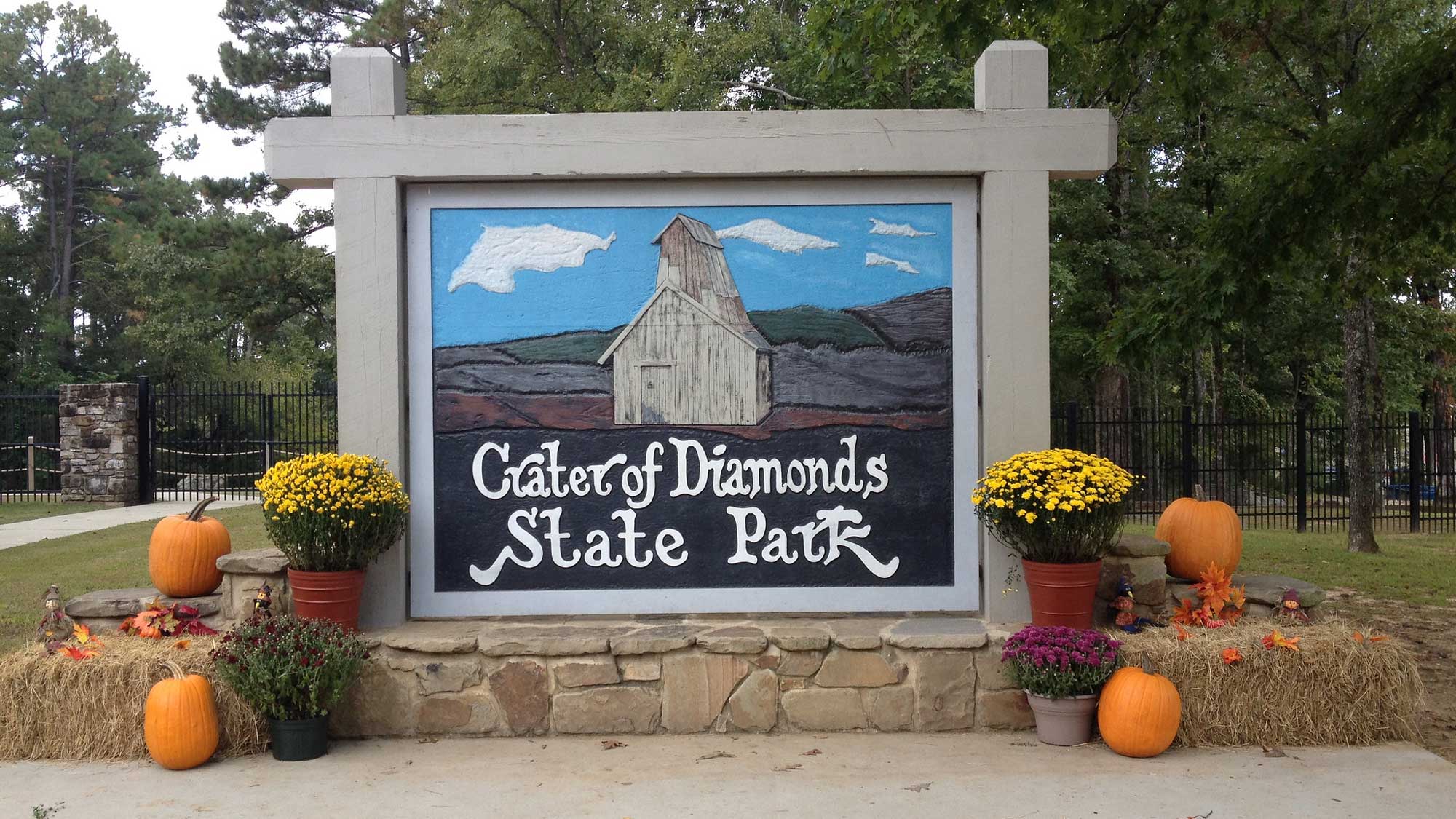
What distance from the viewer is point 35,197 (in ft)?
112

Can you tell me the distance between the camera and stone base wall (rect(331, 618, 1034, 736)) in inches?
199

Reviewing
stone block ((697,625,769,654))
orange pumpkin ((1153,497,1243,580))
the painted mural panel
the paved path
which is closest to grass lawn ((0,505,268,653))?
the paved path

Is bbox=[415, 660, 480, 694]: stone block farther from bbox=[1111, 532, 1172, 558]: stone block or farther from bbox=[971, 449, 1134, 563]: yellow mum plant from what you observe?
bbox=[1111, 532, 1172, 558]: stone block

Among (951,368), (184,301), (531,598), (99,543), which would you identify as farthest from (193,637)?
(184,301)

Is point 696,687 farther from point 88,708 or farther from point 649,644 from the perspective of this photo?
point 88,708

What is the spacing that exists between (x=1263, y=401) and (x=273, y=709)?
24.0m

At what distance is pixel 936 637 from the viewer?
5.08m

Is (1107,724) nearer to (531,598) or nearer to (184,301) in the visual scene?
(531,598)

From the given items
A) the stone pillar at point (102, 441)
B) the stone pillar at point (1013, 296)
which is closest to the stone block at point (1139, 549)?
the stone pillar at point (1013, 296)

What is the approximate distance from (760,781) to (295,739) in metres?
2.07

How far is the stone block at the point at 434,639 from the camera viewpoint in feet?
16.5

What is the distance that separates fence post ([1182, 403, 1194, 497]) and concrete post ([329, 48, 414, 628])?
34.6ft

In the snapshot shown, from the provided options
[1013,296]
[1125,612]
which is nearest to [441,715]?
[1125,612]

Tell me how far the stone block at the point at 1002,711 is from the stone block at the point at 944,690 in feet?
0.13
